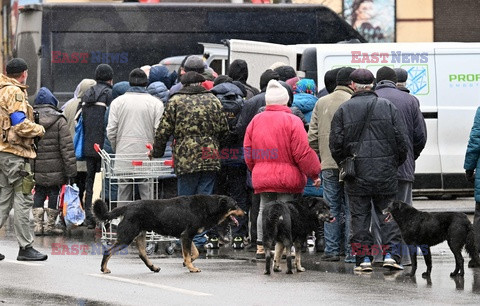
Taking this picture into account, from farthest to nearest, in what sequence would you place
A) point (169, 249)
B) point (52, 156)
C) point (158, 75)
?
point (158, 75), point (52, 156), point (169, 249)

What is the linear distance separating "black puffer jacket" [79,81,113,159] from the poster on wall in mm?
14410

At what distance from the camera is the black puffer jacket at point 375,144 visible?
1304 cm

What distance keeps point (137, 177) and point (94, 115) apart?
8.99 feet

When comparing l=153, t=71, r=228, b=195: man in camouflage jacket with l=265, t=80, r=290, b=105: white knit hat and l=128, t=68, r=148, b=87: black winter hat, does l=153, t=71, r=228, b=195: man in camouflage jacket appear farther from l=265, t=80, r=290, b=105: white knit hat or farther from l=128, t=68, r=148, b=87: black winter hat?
l=128, t=68, r=148, b=87: black winter hat

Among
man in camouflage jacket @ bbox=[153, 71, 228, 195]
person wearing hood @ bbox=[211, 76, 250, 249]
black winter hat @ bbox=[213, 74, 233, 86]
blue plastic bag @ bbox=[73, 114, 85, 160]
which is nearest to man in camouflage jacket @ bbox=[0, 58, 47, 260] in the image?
man in camouflage jacket @ bbox=[153, 71, 228, 195]

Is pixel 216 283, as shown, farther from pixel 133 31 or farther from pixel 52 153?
pixel 133 31

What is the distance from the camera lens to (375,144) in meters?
13.0

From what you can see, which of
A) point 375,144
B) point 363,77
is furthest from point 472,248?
point 363,77

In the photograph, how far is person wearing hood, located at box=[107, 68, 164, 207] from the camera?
1589 centimetres

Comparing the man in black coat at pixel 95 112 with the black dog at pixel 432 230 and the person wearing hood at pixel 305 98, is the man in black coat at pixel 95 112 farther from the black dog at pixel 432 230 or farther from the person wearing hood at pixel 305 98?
the black dog at pixel 432 230

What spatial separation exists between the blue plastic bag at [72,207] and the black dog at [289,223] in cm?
476

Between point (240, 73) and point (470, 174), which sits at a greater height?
point (240, 73)

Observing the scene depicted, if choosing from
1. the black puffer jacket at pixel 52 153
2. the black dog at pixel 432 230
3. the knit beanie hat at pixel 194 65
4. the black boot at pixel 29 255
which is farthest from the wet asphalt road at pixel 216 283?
the black puffer jacket at pixel 52 153

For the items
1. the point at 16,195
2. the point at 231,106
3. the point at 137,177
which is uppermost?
the point at 231,106
